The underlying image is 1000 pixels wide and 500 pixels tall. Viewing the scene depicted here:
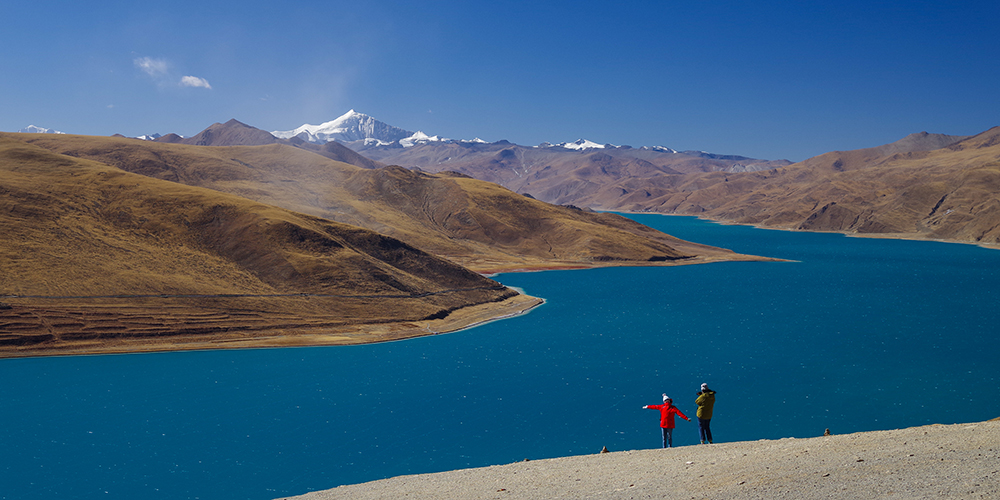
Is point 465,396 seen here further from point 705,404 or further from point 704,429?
point 705,404

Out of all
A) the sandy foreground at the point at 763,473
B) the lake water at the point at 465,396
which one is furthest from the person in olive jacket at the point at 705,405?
the lake water at the point at 465,396

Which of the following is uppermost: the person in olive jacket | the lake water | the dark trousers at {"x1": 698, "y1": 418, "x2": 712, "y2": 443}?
the person in olive jacket

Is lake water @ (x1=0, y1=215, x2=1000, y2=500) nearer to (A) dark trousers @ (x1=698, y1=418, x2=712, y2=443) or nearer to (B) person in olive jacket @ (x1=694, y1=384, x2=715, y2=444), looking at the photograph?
(A) dark trousers @ (x1=698, y1=418, x2=712, y2=443)

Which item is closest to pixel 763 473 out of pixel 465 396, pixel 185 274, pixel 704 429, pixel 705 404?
pixel 705 404

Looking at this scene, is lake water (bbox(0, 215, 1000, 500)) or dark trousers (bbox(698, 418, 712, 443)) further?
lake water (bbox(0, 215, 1000, 500))

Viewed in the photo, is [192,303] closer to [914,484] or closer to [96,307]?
[96,307]

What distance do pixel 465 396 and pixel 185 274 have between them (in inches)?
2292

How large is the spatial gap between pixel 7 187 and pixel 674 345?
104m

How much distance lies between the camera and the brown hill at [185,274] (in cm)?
7806

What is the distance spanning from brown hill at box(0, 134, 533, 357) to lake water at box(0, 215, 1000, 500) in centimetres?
782

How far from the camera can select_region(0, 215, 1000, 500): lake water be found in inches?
1544

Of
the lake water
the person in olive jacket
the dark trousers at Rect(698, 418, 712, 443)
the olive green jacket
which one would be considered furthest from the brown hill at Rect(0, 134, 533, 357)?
the olive green jacket

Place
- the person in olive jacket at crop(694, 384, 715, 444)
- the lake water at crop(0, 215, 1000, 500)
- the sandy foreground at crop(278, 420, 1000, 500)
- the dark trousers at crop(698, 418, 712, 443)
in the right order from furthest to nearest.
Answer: the lake water at crop(0, 215, 1000, 500) → the dark trousers at crop(698, 418, 712, 443) → the person in olive jacket at crop(694, 384, 715, 444) → the sandy foreground at crop(278, 420, 1000, 500)

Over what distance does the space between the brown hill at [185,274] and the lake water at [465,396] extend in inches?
308
